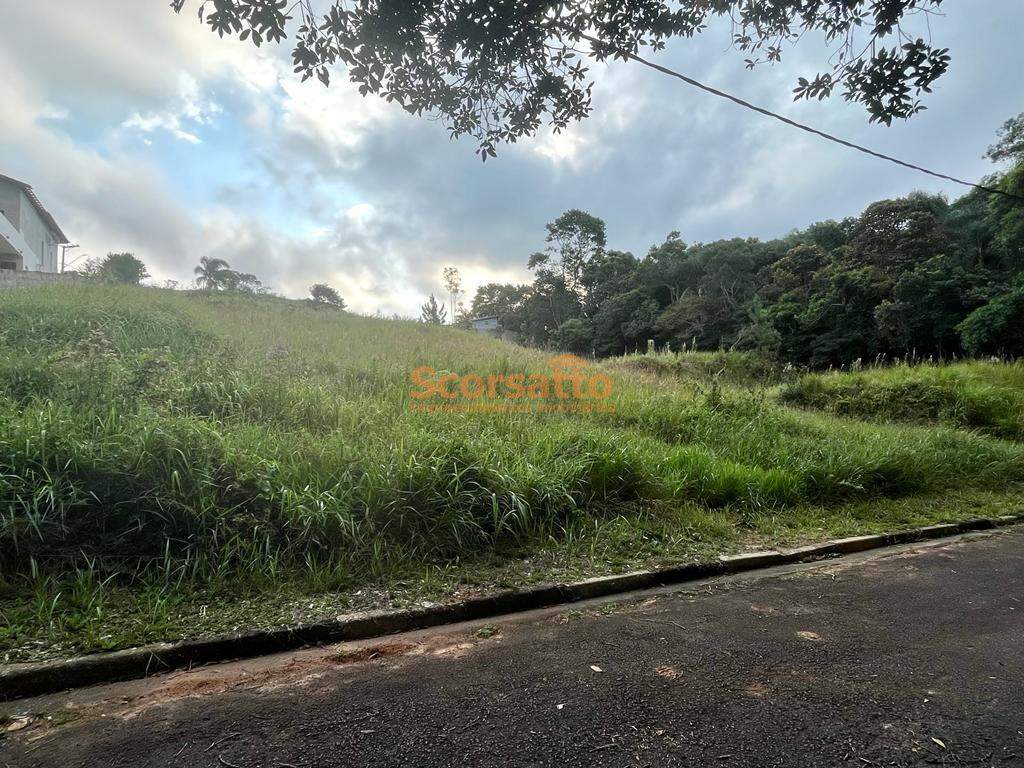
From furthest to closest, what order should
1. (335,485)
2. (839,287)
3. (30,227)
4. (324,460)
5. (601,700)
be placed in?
(30,227)
(839,287)
(324,460)
(335,485)
(601,700)

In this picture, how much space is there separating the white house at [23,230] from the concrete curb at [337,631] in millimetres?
22668

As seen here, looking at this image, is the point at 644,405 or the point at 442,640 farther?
the point at 644,405

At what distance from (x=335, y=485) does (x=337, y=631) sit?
36.7 inches

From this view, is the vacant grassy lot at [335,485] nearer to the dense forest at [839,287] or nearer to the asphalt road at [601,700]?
the asphalt road at [601,700]

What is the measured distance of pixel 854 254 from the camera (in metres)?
18.9

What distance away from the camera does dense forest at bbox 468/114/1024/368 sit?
14.4m

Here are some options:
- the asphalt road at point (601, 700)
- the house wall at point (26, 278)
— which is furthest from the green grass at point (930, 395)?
the house wall at point (26, 278)

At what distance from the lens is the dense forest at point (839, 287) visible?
14.4 m

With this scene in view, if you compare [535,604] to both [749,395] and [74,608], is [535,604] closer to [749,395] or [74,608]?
[74,608]

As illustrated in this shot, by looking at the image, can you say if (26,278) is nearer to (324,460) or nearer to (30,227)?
(324,460)

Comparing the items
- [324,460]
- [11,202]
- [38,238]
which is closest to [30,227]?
[38,238]

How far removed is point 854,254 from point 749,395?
18.2 m

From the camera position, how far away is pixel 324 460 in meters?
2.87

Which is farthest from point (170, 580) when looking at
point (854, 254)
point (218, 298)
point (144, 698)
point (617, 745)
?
point (854, 254)
